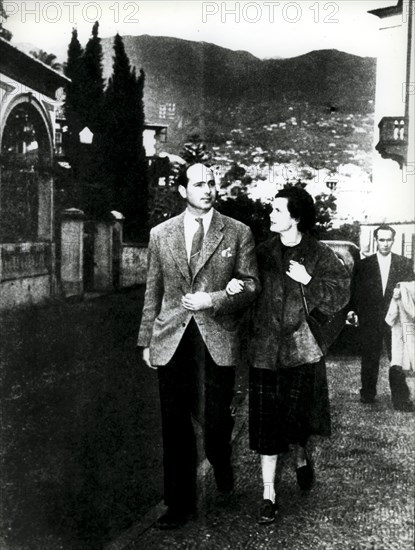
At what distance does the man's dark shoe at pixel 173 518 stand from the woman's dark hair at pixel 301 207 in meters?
1.42

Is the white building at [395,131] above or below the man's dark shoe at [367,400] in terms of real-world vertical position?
above

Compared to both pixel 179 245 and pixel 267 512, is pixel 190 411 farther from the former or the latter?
pixel 179 245

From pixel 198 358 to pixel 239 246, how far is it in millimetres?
544

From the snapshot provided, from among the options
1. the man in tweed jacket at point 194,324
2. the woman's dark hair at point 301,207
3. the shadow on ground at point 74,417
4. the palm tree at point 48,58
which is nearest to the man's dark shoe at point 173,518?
the man in tweed jacket at point 194,324

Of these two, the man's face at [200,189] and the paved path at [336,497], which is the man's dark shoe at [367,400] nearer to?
the paved path at [336,497]

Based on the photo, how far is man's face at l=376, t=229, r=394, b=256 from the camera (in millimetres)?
3125

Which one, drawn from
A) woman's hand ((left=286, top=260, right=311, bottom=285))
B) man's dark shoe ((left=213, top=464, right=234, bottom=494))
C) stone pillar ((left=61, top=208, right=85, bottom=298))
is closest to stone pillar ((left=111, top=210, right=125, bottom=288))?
stone pillar ((left=61, top=208, right=85, bottom=298))

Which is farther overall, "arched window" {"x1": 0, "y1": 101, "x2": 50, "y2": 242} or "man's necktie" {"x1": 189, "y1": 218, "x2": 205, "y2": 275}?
"arched window" {"x1": 0, "y1": 101, "x2": 50, "y2": 242}

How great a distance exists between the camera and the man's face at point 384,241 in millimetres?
3125

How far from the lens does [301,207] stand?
3.06 metres

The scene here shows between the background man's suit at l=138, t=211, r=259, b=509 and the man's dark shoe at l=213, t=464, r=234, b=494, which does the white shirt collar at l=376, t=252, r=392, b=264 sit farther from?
the man's dark shoe at l=213, t=464, r=234, b=494

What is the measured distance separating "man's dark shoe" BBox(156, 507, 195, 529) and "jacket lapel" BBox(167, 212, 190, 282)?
1.09 m

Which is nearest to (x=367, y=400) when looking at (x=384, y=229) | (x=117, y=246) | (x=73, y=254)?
(x=384, y=229)

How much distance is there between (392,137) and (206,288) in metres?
1.09
